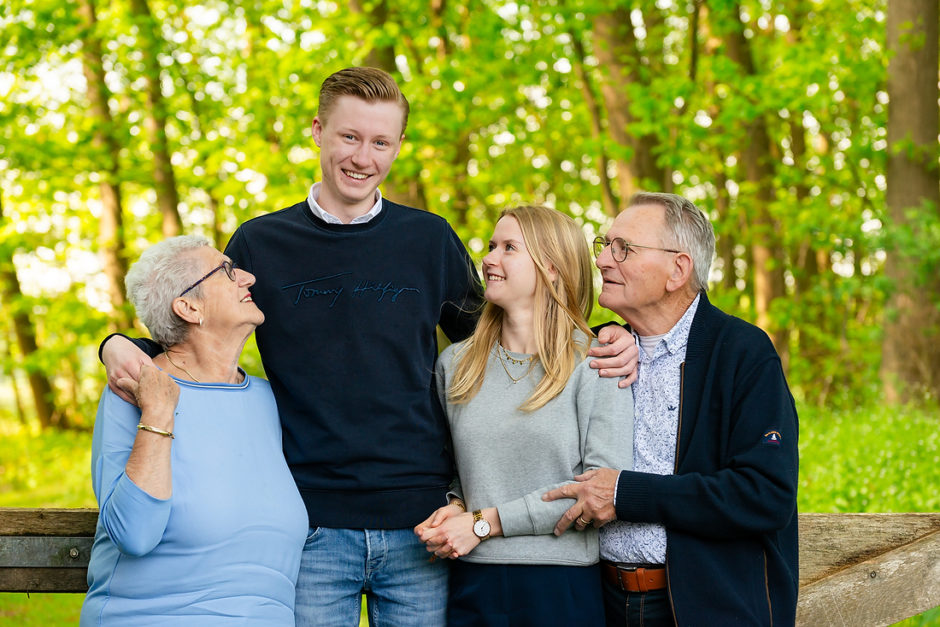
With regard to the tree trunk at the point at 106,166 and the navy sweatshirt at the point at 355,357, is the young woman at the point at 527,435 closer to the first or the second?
the navy sweatshirt at the point at 355,357

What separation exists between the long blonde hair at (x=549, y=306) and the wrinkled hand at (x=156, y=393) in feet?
2.80

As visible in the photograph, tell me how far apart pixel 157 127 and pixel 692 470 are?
43.9ft

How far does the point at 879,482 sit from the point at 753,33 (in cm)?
1112

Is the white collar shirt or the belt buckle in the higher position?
the white collar shirt

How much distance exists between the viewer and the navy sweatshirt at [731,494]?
2602 millimetres

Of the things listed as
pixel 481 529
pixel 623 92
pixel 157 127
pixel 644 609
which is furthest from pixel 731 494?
pixel 157 127

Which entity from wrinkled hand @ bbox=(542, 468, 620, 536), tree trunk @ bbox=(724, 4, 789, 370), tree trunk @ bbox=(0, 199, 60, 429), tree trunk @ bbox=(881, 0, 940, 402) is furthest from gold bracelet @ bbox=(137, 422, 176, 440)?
tree trunk @ bbox=(0, 199, 60, 429)

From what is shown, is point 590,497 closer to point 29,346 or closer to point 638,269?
point 638,269

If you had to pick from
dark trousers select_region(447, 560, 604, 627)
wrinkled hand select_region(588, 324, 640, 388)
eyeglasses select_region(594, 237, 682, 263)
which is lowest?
dark trousers select_region(447, 560, 604, 627)

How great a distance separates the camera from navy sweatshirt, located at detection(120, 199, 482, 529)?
112 inches

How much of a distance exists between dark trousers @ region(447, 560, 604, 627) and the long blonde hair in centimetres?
55

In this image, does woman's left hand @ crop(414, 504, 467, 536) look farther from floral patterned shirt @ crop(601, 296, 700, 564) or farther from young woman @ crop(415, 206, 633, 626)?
floral patterned shirt @ crop(601, 296, 700, 564)

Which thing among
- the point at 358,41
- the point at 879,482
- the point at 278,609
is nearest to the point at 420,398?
the point at 278,609

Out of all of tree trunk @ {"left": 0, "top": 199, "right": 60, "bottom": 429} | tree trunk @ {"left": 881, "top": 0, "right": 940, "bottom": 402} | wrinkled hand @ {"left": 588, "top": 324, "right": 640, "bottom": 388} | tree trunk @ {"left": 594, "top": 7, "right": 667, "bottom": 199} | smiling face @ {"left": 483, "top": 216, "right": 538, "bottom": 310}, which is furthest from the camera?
tree trunk @ {"left": 0, "top": 199, "right": 60, "bottom": 429}
